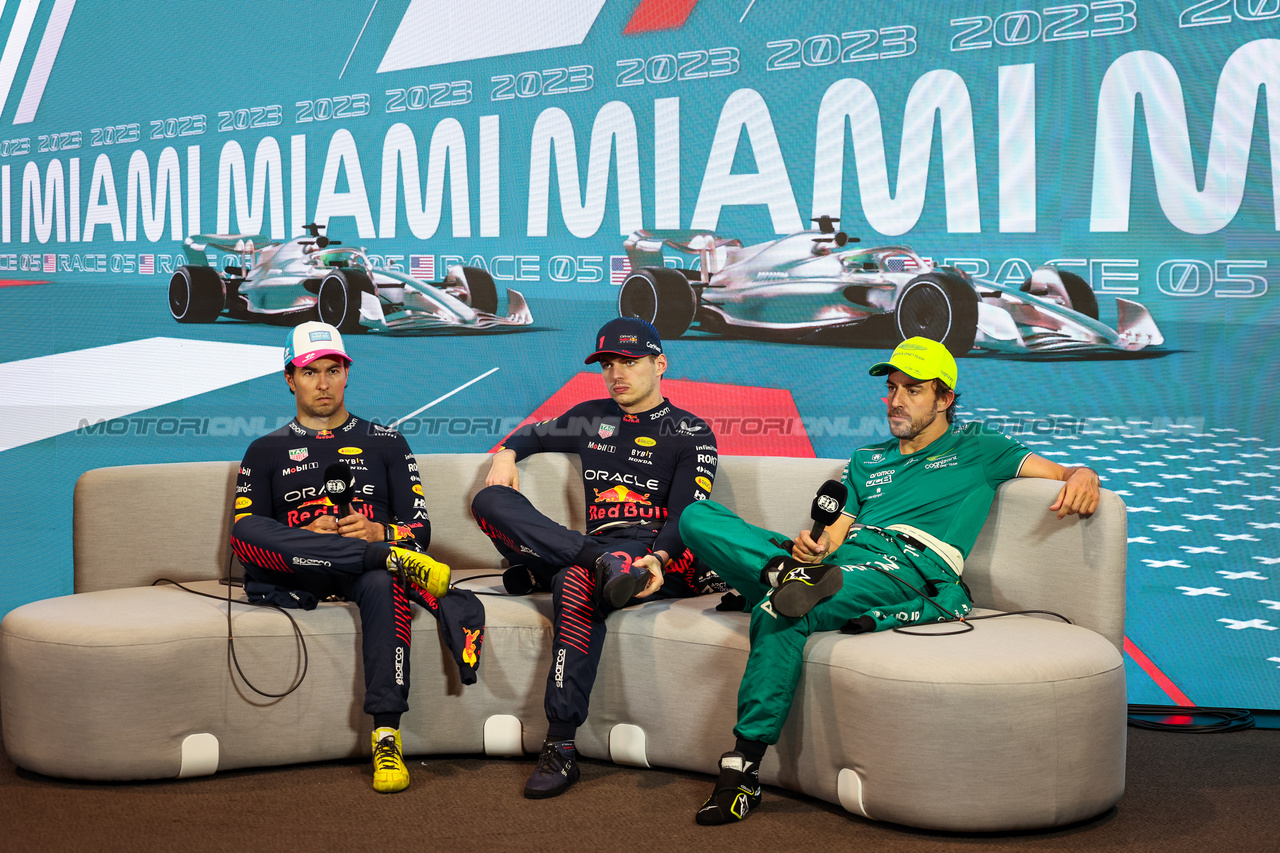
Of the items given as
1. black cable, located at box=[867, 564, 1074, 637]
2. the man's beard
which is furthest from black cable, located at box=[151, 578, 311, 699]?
the man's beard

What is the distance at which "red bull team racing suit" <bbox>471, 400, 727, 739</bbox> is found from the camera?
3.09m

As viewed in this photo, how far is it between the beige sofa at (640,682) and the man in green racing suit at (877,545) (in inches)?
3.5

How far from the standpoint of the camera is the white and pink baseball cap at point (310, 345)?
346 cm

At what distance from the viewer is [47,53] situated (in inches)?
203

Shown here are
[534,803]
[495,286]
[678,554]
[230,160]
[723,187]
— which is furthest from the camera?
[230,160]

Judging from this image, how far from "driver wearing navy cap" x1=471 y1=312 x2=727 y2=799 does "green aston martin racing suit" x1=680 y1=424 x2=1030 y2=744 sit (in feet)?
0.84

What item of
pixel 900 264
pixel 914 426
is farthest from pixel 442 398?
pixel 914 426

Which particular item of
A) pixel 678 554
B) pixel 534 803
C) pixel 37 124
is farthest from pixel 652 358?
pixel 37 124

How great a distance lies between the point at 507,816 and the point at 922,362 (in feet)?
5.56

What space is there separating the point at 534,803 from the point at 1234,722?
237 cm

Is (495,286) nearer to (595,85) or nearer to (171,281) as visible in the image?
(595,85)

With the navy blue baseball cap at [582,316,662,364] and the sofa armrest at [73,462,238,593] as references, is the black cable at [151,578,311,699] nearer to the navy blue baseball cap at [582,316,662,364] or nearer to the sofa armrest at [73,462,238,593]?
the sofa armrest at [73,462,238,593]

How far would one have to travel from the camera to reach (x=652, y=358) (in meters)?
3.65

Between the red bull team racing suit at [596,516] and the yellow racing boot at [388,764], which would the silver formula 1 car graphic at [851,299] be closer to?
the red bull team racing suit at [596,516]
